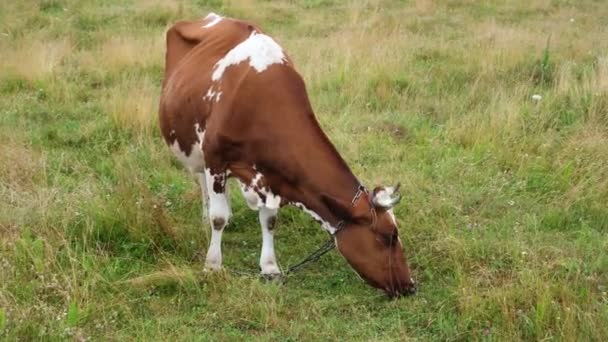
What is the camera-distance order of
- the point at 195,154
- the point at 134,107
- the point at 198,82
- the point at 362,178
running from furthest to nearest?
the point at 134,107 < the point at 362,178 < the point at 195,154 < the point at 198,82

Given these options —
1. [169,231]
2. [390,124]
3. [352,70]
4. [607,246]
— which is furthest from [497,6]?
[169,231]

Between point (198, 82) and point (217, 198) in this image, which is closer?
point (217, 198)

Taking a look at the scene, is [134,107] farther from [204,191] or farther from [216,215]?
[216,215]

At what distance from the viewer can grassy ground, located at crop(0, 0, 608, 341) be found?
4.18 meters

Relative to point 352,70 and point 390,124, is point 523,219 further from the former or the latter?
point 352,70

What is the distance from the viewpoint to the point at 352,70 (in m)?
8.69

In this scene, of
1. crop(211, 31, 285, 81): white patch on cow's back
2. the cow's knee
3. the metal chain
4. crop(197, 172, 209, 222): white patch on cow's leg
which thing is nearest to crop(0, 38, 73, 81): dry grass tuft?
crop(197, 172, 209, 222): white patch on cow's leg

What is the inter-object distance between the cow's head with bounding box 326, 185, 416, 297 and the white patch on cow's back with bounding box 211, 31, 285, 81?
98cm

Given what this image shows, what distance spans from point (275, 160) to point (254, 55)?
76 cm

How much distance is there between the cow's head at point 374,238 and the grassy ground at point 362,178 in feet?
0.71

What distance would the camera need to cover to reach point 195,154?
5164mm

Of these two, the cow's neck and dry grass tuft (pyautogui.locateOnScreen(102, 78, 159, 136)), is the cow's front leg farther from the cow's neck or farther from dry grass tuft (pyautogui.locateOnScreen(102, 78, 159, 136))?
dry grass tuft (pyautogui.locateOnScreen(102, 78, 159, 136))

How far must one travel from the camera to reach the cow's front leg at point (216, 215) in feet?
15.5

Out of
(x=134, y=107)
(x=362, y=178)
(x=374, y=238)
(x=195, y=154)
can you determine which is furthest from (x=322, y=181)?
(x=134, y=107)
